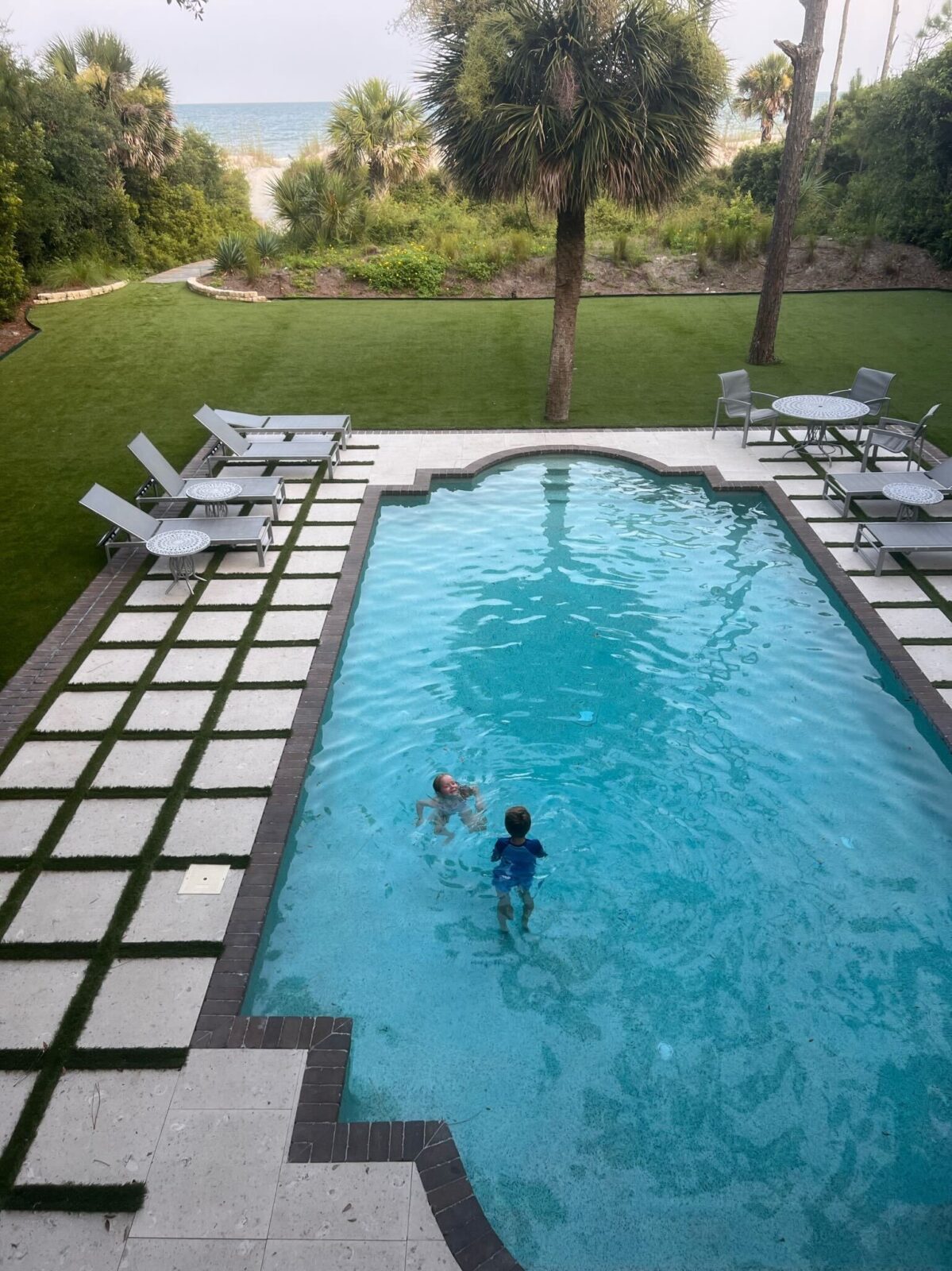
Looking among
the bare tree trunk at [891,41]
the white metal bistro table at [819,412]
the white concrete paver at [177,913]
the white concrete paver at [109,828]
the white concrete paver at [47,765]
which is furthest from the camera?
the bare tree trunk at [891,41]

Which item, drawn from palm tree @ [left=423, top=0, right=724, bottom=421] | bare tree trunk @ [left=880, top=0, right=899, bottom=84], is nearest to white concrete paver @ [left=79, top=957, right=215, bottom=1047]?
palm tree @ [left=423, top=0, right=724, bottom=421]

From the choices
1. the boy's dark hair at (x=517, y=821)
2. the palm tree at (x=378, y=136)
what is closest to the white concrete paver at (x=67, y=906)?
the boy's dark hair at (x=517, y=821)

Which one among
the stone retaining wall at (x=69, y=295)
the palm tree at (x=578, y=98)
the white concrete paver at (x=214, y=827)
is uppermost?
the palm tree at (x=578, y=98)

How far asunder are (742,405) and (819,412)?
50.0 inches

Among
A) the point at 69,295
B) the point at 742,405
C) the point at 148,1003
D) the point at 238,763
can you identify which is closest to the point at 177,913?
the point at 148,1003

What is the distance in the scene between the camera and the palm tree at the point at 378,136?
26734 millimetres

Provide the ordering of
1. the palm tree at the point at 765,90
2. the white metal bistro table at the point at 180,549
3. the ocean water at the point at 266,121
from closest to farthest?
the white metal bistro table at the point at 180,549
the palm tree at the point at 765,90
the ocean water at the point at 266,121

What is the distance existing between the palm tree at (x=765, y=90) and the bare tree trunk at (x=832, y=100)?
5.60 feet

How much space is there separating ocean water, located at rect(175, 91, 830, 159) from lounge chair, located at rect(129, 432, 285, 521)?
71517 millimetres

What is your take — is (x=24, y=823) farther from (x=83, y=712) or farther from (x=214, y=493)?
(x=214, y=493)

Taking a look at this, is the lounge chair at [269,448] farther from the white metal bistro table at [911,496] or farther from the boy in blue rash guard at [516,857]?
the boy in blue rash guard at [516,857]

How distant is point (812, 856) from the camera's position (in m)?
6.04

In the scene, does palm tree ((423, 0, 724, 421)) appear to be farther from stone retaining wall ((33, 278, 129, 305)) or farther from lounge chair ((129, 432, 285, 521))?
stone retaining wall ((33, 278, 129, 305))

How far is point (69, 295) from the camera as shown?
20344 mm
